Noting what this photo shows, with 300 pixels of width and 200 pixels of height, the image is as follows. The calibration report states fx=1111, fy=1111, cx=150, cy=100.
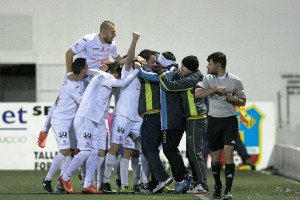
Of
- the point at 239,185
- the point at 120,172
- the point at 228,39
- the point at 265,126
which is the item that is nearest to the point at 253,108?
the point at 265,126

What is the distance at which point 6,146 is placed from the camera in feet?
73.6

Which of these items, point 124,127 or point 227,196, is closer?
point 227,196

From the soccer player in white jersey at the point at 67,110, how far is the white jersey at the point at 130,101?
592mm

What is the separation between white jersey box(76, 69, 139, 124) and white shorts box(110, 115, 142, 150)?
9.0 inches

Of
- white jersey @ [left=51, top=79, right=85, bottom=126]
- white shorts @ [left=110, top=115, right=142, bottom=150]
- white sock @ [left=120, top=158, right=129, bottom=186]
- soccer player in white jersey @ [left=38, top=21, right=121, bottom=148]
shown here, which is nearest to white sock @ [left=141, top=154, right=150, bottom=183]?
white shorts @ [left=110, top=115, right=142, bottom=150]

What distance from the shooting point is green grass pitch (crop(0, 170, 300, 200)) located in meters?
14.5

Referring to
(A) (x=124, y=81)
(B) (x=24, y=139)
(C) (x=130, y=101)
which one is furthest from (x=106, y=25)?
(B) (x=24, y=139)

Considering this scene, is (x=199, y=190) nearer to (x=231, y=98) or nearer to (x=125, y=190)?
(x=125, y=190)

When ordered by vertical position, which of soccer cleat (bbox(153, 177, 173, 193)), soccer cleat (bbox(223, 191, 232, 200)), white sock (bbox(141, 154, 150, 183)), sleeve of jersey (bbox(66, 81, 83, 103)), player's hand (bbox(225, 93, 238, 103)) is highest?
sleeve of jersey (bbox(66, 81, 83, 103))

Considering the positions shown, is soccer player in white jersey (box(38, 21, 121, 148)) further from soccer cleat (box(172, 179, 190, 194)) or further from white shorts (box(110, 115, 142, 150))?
soccer cleat (box(172, 179, 190, 194))

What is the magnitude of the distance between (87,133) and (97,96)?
0.58 m

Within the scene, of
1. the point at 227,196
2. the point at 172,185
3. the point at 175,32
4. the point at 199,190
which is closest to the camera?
the point at 227,196

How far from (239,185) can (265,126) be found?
543 centimetres

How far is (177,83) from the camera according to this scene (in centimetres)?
1520
